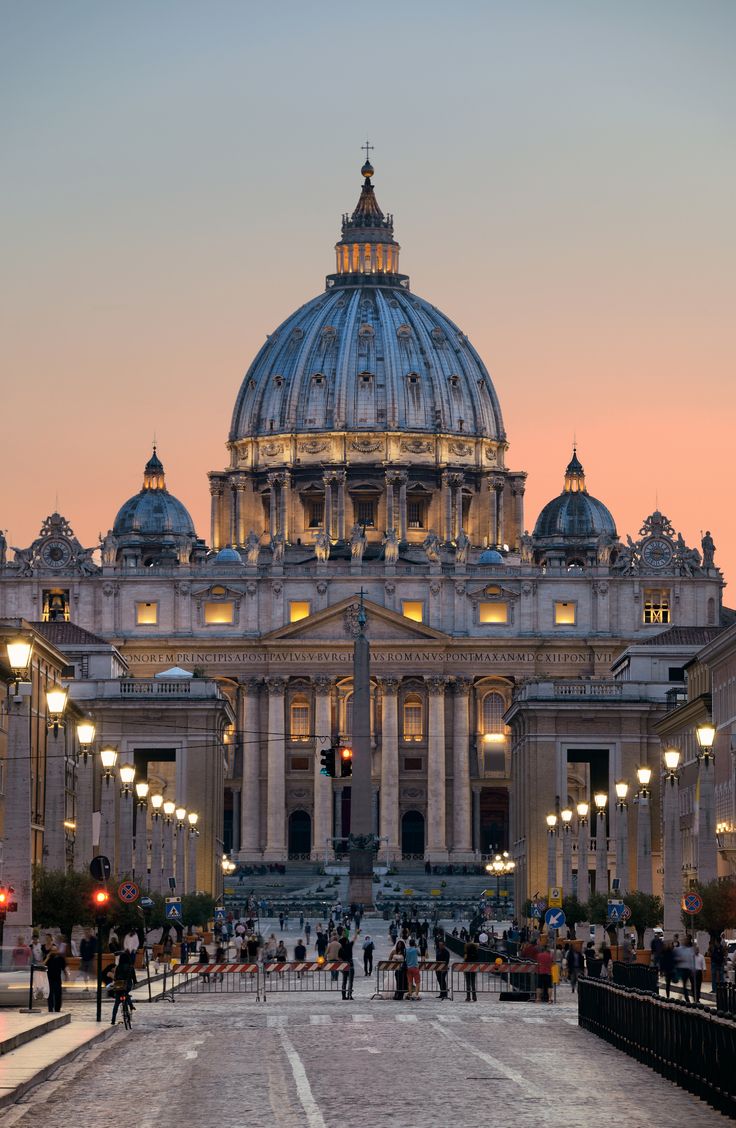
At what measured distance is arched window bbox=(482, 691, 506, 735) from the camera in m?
189

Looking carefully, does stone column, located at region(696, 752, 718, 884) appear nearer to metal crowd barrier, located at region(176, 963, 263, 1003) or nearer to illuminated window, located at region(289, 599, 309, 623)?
metal crowd barrier, located at region(176, 963, 263, 1003)

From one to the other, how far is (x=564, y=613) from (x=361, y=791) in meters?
63.1

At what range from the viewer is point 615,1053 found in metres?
41.2

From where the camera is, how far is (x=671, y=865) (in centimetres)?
6800

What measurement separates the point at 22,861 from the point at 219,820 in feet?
303

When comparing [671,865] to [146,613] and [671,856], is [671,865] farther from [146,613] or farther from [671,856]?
[146,613]

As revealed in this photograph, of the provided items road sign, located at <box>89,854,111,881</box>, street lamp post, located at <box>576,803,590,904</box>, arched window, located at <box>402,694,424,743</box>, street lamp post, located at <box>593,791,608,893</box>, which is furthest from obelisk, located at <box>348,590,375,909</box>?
road sign, located at <box>89,854,111,881</box>

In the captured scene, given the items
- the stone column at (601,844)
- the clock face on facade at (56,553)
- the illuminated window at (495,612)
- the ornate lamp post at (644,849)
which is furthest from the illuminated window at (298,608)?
the stone column at (601,844)

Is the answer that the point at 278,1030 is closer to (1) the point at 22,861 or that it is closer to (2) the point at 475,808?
(1) the point at 22,861

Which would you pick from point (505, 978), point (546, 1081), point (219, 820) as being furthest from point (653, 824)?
point (546, 1081)

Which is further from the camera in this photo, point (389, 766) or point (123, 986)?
point (389, 766)

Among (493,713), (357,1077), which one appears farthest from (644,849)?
(493,713)

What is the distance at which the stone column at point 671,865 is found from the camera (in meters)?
65.3

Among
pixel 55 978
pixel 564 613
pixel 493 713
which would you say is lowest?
pixel 55 978
